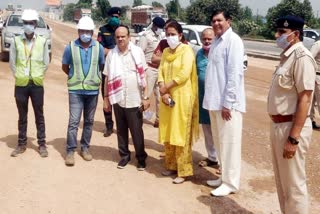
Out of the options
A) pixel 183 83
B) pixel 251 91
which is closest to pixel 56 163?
pixel 183 83

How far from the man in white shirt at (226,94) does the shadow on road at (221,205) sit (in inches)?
3.2

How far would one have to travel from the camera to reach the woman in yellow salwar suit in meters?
4.59

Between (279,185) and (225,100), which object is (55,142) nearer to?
(225,100)

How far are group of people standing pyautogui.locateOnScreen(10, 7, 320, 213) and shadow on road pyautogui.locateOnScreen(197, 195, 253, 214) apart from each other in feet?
0.32

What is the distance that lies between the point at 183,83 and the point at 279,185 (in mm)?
1559

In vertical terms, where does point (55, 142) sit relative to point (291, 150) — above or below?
below

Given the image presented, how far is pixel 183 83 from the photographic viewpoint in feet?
15.1

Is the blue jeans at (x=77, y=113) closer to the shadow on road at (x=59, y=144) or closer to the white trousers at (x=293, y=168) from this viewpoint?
the shadow on road at (x=59, y=144)

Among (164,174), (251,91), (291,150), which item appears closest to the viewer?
(291,150)

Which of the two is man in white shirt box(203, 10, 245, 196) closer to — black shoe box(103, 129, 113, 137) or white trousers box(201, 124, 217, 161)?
white trousers box(201, 124, 217, 161)

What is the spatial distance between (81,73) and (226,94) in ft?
6.36

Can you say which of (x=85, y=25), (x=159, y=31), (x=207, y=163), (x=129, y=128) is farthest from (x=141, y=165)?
(x=159, y=31)

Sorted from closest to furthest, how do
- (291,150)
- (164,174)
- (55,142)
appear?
1. (291,150)
2. (164,174)
3. (55,142)

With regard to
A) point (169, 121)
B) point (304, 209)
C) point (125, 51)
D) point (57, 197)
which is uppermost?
point (125, 51)
